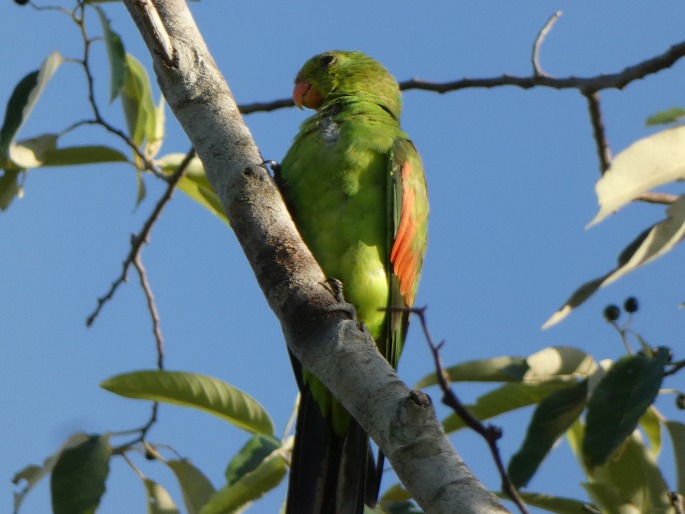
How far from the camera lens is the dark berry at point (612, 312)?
2.64 m

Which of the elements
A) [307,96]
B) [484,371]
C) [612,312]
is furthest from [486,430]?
[307,96]

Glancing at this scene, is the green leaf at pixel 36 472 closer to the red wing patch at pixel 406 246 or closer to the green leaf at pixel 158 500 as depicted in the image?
the green leaf at pixel 158 500

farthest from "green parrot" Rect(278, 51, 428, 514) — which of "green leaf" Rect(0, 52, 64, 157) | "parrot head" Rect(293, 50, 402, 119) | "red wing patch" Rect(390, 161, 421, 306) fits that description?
"green leaf" Rect(0, 52, 64, 157)

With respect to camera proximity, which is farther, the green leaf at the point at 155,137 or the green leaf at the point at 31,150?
the green leaf at the point at 155,137

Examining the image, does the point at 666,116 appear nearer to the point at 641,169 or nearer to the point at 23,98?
the point at 641,169

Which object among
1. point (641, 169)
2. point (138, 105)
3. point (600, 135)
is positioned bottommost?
point (641, 169)

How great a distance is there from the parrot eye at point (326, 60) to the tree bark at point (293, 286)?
1.33 m

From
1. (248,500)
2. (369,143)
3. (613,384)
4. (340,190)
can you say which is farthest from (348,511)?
(369,143)

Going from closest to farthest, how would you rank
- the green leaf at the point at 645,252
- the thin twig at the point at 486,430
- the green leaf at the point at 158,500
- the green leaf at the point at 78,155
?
the thin twig at the point at 486,430, the green leaf at the point at 645,252, the green leaf at the point at 158,500, the green leaf at the point at 78,155

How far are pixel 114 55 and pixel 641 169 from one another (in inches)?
79.6

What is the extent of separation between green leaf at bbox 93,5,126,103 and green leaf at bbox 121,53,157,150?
314 millimetres

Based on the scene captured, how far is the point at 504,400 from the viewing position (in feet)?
8.30

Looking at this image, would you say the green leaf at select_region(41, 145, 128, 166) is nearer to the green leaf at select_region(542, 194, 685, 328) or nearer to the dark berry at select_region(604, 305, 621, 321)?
the dark berry at select_region(604, 305, 621, 321)

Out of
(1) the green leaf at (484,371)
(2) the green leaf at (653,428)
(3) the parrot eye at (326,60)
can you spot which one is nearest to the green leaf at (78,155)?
(3) the parrot eye at (326,60)
